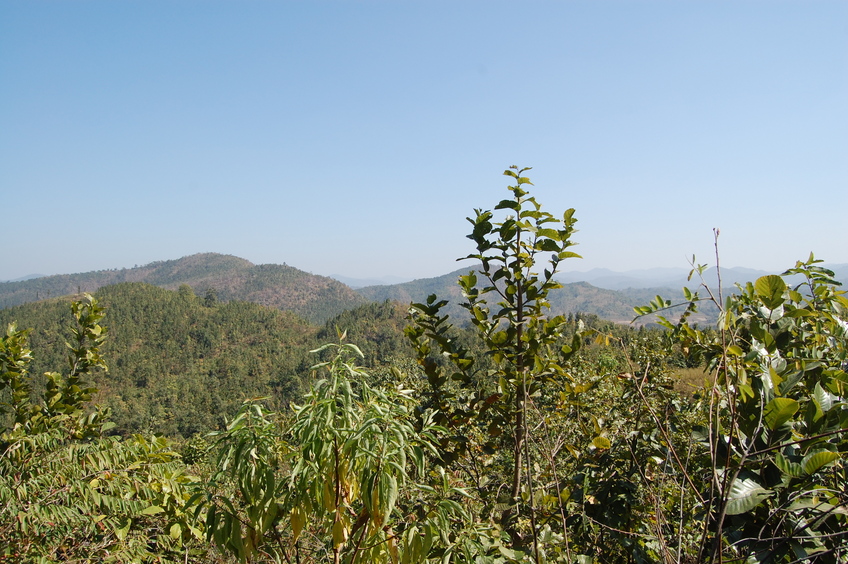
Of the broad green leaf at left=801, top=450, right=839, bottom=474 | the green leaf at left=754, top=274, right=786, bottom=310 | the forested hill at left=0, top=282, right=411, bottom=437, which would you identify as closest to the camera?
the broad green leaf at left=801, top=450, right=839, bottom=474

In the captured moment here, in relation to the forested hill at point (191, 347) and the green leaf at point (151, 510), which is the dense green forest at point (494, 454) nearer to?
the green leaf at point (151, 510)

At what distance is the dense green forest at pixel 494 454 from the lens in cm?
115

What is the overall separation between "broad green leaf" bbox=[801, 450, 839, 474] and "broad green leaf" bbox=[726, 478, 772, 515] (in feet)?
0.31

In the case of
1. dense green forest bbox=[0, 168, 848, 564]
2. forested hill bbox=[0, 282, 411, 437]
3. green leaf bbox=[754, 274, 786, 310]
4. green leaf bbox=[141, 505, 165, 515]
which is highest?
green leaf bbox=[754, 274, 786, 310]

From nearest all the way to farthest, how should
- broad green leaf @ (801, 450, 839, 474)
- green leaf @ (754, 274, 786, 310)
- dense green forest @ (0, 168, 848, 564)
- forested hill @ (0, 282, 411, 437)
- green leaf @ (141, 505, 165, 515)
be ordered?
broad green leaf @ (801, 450, 839, 474), dense green forest @ (0, 168, 848, 564), green leaf @ (754, 274, 786, 310), green leaf @ (141, 505, 165, 515), forested hill @ (0, 282, 411, 437)

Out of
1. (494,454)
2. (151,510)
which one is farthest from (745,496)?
(151,510)

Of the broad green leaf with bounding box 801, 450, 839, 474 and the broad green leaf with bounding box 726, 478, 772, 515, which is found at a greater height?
the broad green leaf with bounding box 801, 450, 839, 474

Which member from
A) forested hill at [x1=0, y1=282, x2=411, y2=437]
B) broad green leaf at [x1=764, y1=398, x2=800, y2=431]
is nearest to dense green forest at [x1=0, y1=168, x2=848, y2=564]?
broad green leaf at [x1=764, y1=398, x2=800, y2=431]

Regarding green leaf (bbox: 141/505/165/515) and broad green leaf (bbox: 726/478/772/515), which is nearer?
broad green leaf (bbox: 726/478/772/515)

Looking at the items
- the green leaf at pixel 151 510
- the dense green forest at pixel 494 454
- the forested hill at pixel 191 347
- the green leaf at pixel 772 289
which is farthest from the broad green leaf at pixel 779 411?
the forested hill at pixel 191 347

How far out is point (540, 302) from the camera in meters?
2.38

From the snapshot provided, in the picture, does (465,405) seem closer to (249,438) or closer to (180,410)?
(249,438)

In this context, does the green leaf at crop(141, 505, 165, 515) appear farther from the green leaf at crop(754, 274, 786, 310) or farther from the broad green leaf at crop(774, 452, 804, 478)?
the green leaf at crop(754, 274, 786, 310)

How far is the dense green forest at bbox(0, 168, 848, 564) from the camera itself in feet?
3.78
